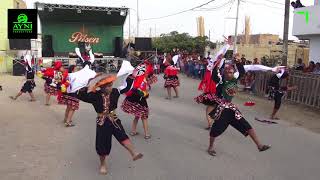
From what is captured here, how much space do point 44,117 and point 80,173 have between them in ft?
17.0

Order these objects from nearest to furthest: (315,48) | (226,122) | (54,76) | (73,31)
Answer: (226,122) → (54,76) → (315,48) → (73,31)

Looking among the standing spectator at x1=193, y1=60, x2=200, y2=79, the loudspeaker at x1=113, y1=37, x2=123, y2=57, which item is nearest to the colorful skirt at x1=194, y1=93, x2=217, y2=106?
the standing spectator at x1=193, y1=60, x2=200, y2=79

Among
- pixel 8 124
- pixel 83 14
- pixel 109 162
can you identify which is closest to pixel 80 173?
pixel 109 162

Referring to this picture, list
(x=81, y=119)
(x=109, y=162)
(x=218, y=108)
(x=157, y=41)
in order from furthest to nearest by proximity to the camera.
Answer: (x=157, y=41) → (x=81, y=119) → (x=218, y=108) → (x=109, y=162)

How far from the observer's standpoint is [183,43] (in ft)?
130

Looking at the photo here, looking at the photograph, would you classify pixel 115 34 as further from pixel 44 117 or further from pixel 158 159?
pixel 158 159

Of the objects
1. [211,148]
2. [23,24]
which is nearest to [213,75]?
[211,148]

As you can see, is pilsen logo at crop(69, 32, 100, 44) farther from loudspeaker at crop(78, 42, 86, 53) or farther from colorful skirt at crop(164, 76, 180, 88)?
colorful skirt at crop(164, 76, 180, 88)

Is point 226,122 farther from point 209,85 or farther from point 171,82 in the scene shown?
point 171,82

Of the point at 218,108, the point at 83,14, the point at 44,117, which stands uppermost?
the point at 83,14

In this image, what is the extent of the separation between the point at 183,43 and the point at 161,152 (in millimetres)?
32826

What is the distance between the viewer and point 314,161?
6.95 meters

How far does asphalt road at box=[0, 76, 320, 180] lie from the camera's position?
617cm

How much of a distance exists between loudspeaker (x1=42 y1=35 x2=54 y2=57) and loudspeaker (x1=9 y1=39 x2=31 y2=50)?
133cm
